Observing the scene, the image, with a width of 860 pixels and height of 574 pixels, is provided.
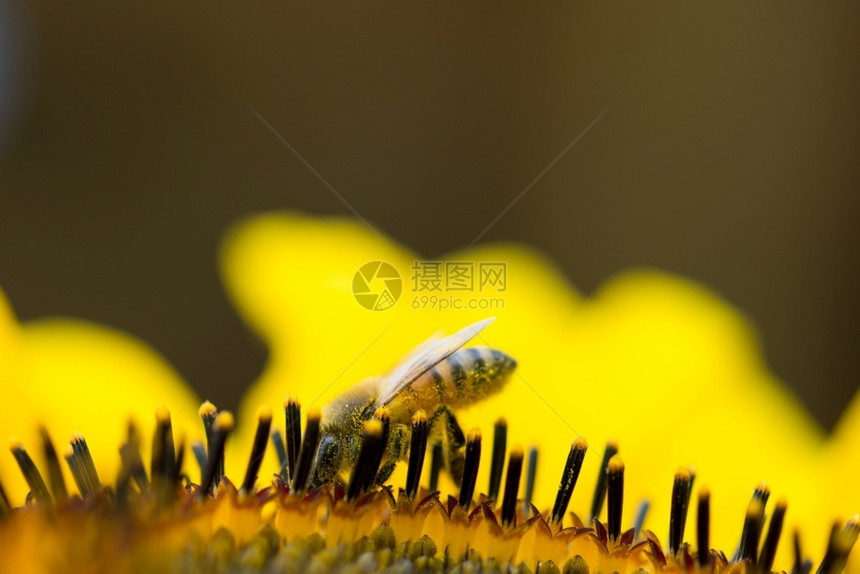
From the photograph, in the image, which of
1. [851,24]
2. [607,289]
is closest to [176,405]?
[607,289]

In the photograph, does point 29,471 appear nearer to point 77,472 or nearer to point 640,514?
point 77,472

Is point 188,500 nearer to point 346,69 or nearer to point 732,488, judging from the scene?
point 732,488

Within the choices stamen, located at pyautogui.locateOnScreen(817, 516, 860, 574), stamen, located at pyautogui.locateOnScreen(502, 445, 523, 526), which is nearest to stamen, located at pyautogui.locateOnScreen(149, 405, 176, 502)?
stamen, located at pyautogui.locateOnScreen(502, 445, 523, 526)

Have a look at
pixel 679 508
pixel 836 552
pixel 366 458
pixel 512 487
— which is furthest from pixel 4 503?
pixel 836 552

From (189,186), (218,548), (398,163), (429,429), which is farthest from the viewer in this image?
(398,163)

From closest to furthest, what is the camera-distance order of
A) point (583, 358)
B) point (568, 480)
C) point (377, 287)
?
1. point (568, 480)
2. point (377, 287)
3. point (583, 358)

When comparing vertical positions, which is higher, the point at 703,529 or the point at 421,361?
the point at 421,361
